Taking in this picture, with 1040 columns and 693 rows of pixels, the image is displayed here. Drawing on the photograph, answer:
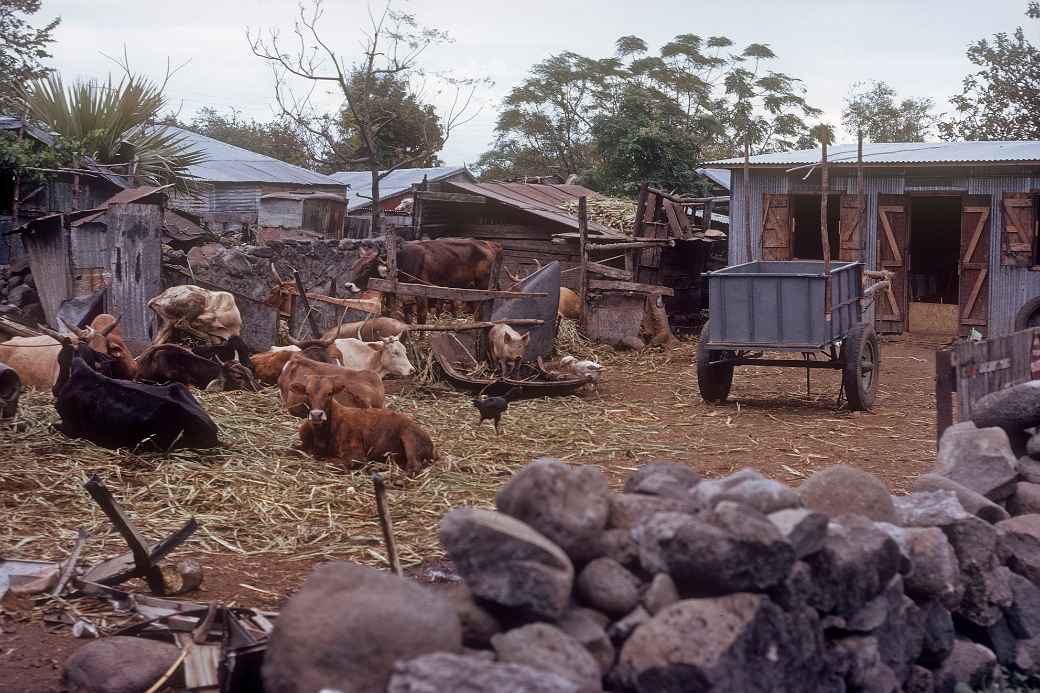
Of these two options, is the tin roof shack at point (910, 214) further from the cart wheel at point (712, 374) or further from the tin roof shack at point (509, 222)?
the cart wheel at point (712, 374)

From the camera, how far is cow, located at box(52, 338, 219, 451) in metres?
7.95

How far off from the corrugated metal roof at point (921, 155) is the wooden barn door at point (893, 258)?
817 millimetres

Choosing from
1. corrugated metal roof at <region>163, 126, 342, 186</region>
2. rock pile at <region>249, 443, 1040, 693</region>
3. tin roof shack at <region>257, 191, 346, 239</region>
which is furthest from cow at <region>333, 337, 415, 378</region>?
corrugated metal roof at <region>163, 126, 342, 186</region>

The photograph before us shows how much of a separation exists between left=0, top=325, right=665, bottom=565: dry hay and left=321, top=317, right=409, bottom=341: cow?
2039 millimetres

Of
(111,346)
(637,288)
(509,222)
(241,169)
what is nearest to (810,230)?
(509,222)

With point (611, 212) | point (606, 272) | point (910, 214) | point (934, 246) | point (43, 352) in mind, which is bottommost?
point (43, 352)

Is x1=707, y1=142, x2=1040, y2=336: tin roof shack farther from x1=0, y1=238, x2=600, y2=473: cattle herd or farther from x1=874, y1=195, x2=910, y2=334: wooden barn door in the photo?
x1=0, y1=238, x2=600, y2=473: cattle herd

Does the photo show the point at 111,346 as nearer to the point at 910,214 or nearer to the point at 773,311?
the point at 773,311

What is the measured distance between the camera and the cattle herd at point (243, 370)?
7.96m

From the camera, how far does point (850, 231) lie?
1858 centimetres

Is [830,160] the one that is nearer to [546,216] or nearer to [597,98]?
[546,216]

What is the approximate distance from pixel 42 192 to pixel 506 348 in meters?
10.8

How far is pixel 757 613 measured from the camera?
11.4 feet

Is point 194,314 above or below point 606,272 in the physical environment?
below
